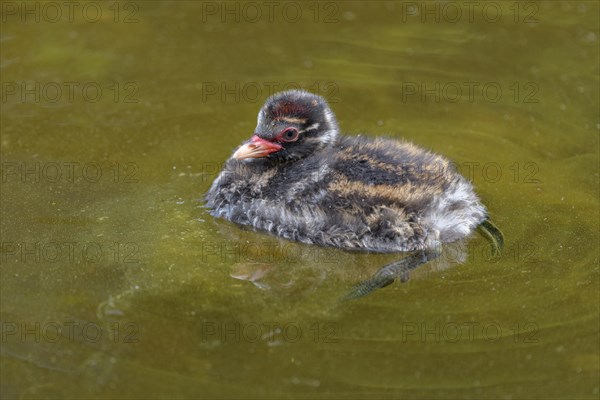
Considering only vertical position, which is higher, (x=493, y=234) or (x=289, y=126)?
(x=289, y=126)

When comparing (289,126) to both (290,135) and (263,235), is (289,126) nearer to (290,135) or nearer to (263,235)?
(290,135)

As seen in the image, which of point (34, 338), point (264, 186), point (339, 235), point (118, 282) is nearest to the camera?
point (34, 338)

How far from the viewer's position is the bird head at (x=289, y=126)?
716 cm

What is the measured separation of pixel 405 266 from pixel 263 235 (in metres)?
1.04

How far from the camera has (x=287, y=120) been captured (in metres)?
7.17

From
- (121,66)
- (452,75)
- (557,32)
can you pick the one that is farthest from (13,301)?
(557,32)

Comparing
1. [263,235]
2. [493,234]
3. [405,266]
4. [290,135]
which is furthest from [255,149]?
[493,234]

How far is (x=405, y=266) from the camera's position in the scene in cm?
652

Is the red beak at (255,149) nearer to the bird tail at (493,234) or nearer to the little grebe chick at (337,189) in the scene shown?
the little grebe chick at (337,189)

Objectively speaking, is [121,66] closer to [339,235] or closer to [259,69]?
[259,69]

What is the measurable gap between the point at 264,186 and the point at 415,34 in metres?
3.66

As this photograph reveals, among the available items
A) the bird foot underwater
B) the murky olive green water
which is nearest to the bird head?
the murky olive green water

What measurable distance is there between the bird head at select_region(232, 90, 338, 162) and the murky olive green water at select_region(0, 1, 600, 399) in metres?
0.60

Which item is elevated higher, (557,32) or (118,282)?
(557,32)
